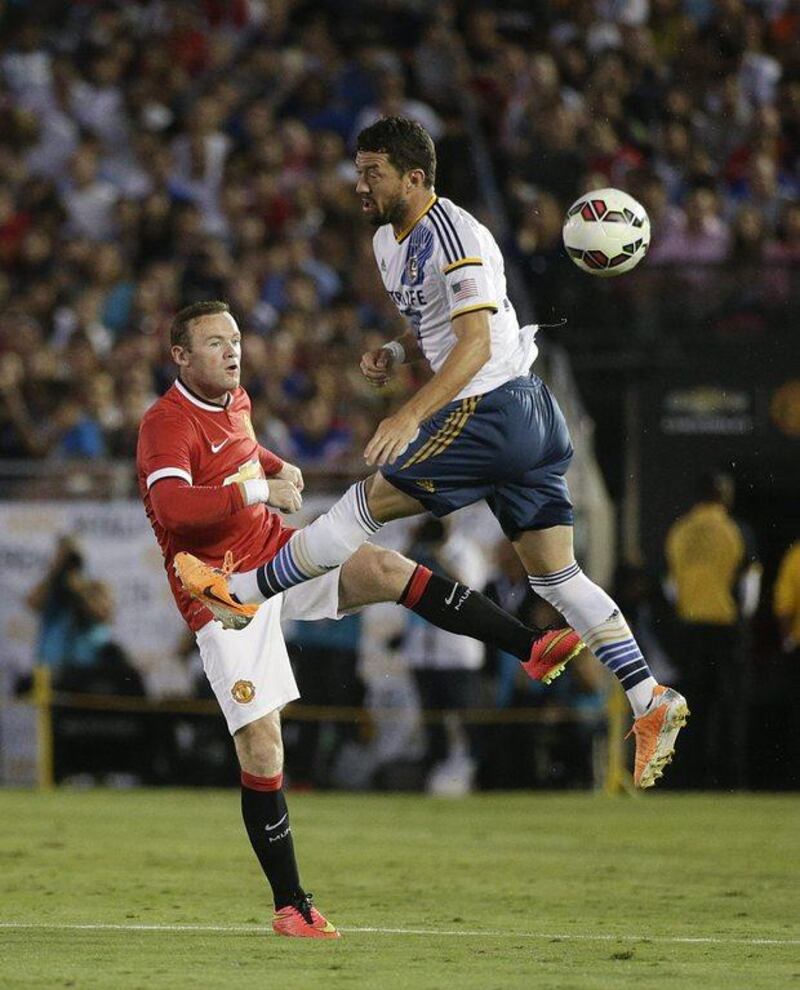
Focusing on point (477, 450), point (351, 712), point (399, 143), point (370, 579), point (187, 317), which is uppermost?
point (399, 143)

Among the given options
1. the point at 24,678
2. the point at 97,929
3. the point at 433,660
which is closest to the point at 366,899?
the point at 97,929

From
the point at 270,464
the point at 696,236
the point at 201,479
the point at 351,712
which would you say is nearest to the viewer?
the point at 201,479

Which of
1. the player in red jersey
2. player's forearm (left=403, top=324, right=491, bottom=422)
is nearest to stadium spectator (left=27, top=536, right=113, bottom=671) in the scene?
the player in red jersey

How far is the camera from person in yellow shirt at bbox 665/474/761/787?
16.3 metres

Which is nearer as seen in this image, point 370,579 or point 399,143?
point 399,143

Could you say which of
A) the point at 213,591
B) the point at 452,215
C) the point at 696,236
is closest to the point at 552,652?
the point at 213,591

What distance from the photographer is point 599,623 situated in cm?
904

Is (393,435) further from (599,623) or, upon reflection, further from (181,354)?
(599,623)

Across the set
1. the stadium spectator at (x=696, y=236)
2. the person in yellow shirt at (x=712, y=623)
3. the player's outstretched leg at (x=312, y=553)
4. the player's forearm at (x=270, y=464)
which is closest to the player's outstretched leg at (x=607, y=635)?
the player's outstretched leg at (x=312, y=553)

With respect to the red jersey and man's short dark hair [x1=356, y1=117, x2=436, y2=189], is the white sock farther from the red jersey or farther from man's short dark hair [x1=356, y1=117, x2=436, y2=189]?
man's short dark hair [x1=356, y1=117, x2=436, y2=189]

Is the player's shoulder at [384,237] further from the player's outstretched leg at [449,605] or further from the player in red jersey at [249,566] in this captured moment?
the player's outstretched leg at [449,605]

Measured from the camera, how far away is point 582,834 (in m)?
13.9

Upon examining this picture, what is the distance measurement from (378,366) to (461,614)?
116 cm

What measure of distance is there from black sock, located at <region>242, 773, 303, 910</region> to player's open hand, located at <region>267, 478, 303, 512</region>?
112cm
